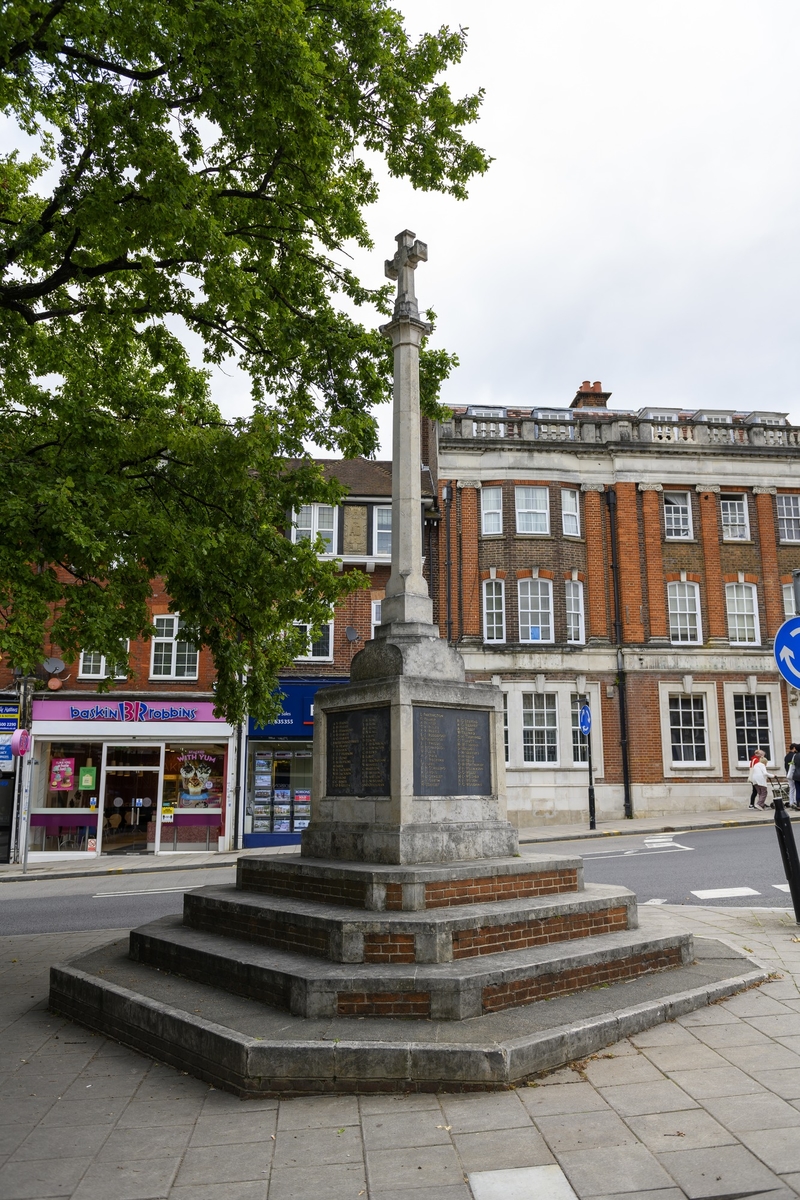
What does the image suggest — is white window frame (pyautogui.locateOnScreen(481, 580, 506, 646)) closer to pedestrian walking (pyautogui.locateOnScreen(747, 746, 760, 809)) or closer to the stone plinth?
pedestrian walking (pyautogui.locateOnScreen(747, 746, 760, 809))

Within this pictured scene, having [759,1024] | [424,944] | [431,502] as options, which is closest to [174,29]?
[424,944]

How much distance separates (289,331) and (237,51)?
3.88 metres

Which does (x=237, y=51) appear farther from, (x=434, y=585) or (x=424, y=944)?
(x=434, y=585)

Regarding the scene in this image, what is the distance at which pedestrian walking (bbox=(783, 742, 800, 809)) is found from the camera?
70.9ft

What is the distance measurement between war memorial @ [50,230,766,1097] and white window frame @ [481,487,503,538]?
18329 millimetres

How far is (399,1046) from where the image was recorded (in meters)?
4.92

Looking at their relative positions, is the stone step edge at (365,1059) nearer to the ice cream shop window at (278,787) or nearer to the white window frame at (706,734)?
the ice cream shop window at (278,787)

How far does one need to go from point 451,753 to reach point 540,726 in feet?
62.0

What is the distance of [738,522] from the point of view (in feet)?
94.5

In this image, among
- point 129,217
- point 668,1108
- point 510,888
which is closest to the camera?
point 668,1108

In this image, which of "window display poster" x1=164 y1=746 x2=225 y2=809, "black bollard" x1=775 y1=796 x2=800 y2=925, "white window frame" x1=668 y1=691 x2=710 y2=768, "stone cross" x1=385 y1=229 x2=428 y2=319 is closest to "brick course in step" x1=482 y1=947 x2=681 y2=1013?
"black bollard" x1=775 y1=796 x2=800 y2=925

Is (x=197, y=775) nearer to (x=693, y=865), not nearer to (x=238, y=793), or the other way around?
(x=238, y=793)

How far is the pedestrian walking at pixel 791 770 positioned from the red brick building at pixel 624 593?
1.16 feet

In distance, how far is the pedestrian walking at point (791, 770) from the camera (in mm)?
21625
